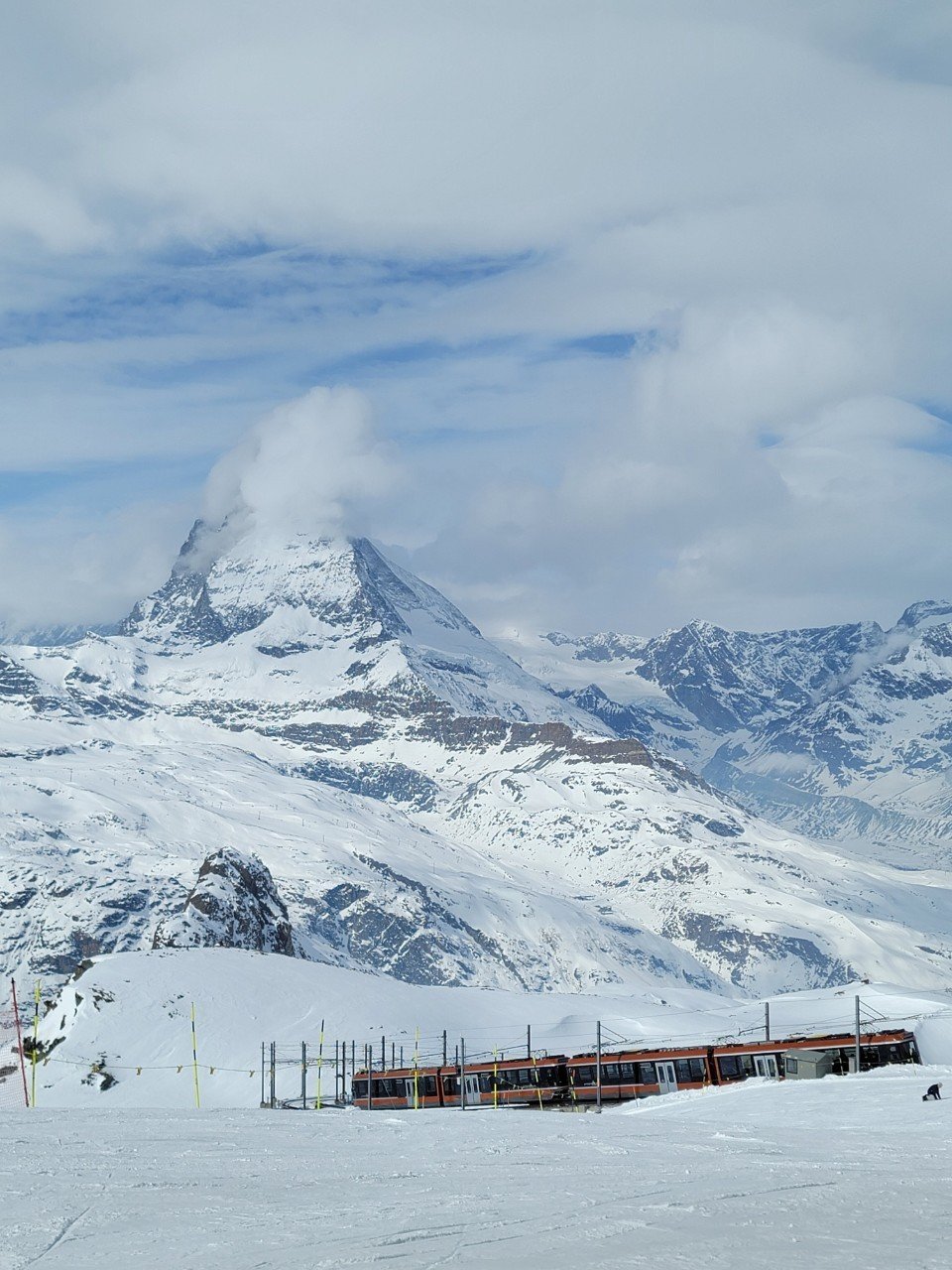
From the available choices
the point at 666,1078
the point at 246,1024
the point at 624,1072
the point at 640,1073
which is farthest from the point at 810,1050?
the point at 246,1024

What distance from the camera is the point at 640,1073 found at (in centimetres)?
9762

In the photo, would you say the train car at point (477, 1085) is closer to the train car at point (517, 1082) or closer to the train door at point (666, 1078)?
the train car at point (517, 1082)

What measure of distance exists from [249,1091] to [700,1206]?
109018 mm

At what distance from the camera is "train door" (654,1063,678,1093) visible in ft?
310

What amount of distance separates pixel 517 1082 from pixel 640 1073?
1026cm

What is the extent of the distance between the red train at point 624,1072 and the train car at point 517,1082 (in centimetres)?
7

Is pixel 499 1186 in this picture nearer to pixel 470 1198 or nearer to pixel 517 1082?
pixel 470 1198

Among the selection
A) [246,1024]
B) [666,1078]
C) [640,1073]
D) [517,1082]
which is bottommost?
[517,1082]

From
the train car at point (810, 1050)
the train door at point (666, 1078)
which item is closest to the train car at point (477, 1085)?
the train door at point (666, 1078)

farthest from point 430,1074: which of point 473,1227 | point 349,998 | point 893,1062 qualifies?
point 473,1227

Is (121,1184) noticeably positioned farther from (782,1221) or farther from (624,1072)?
(624,1072)

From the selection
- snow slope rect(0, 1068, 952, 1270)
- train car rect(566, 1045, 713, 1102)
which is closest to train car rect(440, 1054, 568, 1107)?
train car rect(566, 1045, 713, 1102)

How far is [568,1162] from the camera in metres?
32.7

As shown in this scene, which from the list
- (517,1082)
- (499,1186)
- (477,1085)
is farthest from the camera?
(477,1085)
